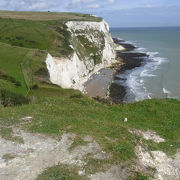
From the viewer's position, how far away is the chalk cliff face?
6147 centimetres

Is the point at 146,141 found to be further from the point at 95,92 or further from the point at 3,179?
the point at 95,92

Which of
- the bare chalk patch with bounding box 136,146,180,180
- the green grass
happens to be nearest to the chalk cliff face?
the green grass

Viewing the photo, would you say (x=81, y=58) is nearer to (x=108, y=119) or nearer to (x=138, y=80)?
(x=138, y=80)

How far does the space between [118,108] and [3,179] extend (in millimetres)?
12553

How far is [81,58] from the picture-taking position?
81875 mm

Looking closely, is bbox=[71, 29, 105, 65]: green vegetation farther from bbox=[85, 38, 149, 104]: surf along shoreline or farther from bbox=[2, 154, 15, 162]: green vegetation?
bbox=[2, 154, 15, 162]: green vegetation

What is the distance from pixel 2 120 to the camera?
17.9 meters

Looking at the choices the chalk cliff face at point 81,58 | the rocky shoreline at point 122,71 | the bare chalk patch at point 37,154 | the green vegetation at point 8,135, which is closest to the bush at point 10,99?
the green vegetation at point 8,135

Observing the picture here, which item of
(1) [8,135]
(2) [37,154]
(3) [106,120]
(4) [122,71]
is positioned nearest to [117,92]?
(4) [122,71]

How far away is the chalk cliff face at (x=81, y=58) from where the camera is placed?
61469 mm

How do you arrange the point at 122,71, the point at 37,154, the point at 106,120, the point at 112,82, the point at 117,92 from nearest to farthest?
the point at 37,154
the point at 106,120
the point at 117,92
the point at 112,82
the point at 122,71

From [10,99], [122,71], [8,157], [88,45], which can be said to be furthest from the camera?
[88,45]

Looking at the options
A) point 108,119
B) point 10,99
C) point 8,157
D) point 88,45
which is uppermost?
point 8,157

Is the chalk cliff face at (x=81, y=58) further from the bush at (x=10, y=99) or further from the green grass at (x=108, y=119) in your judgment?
the green grass at (x=108, y=119)
